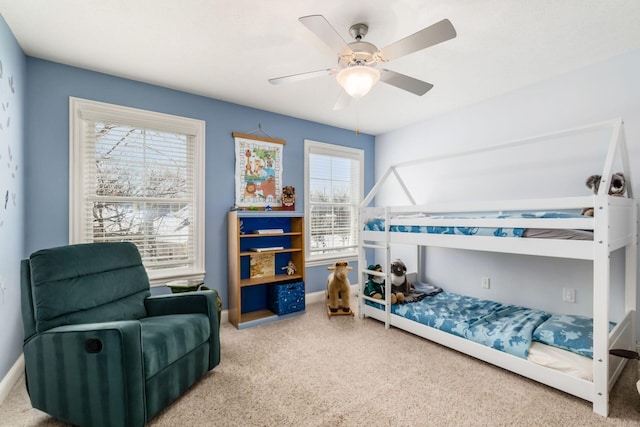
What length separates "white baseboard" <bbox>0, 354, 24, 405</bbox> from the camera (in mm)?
1899

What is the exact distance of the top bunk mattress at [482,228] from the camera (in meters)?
2.01

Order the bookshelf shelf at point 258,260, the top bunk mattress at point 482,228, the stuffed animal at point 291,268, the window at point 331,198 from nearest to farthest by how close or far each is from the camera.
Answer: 1. the top bunk mattress at point 482,228
2. the bookshelf shelf at point 258,260
3. the stuffed animal at point 291,268
4. the window at point 331,198

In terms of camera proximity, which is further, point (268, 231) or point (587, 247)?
point (268, 231)

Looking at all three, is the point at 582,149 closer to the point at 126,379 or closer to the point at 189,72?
the point at 189,72

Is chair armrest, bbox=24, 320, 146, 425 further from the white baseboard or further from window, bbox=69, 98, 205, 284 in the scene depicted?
window, bbox=69, 98, 205, 284

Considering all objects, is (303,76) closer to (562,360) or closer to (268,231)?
(268,231)

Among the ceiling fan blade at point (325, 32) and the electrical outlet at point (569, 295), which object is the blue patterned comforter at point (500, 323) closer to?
the electrical outlet at point (569, 295)

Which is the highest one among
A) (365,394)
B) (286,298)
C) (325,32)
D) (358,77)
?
(325,32)

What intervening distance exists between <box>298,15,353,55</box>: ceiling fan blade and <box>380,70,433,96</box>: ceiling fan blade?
0.33m

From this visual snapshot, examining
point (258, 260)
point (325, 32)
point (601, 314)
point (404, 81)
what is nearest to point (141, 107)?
point (258, 260)

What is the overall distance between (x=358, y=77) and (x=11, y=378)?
3.01 metres

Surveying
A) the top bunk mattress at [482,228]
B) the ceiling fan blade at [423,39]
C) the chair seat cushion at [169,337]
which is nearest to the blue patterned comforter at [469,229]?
the top bunk mattress at [482,228]

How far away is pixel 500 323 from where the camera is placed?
2.54 metres

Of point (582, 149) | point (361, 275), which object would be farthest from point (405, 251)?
point (582, 149)
